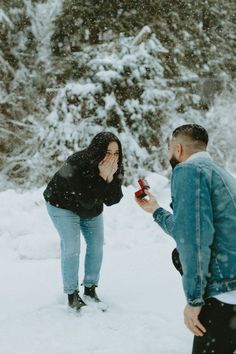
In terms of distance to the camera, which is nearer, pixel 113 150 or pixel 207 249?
pixel 207 249

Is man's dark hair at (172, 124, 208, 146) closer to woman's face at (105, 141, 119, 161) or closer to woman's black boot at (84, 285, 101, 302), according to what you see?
woman's face at (105, 141, 119, 161)


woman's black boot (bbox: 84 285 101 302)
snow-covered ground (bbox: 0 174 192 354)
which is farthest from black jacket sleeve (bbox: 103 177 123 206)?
snow-covered ground (bbox: 0 174 192 354)

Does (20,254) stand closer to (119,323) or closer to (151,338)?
(119,323)

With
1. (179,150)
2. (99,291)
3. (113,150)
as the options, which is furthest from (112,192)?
(179,150)

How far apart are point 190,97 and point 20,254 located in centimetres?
941

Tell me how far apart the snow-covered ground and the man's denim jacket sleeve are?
5.18ft

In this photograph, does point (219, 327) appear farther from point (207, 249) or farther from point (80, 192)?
point (80, 192)

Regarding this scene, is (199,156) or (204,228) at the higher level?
(199,156)

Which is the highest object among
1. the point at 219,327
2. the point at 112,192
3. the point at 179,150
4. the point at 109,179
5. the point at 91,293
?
the point at 179,150

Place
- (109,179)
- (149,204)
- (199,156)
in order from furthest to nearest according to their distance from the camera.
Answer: (109,179), (149,204), (199,156)

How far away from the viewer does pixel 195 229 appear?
197 centimetres

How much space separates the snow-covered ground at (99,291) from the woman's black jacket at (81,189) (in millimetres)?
965

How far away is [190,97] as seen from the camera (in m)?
13.9

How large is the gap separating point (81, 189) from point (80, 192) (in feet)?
0.09
